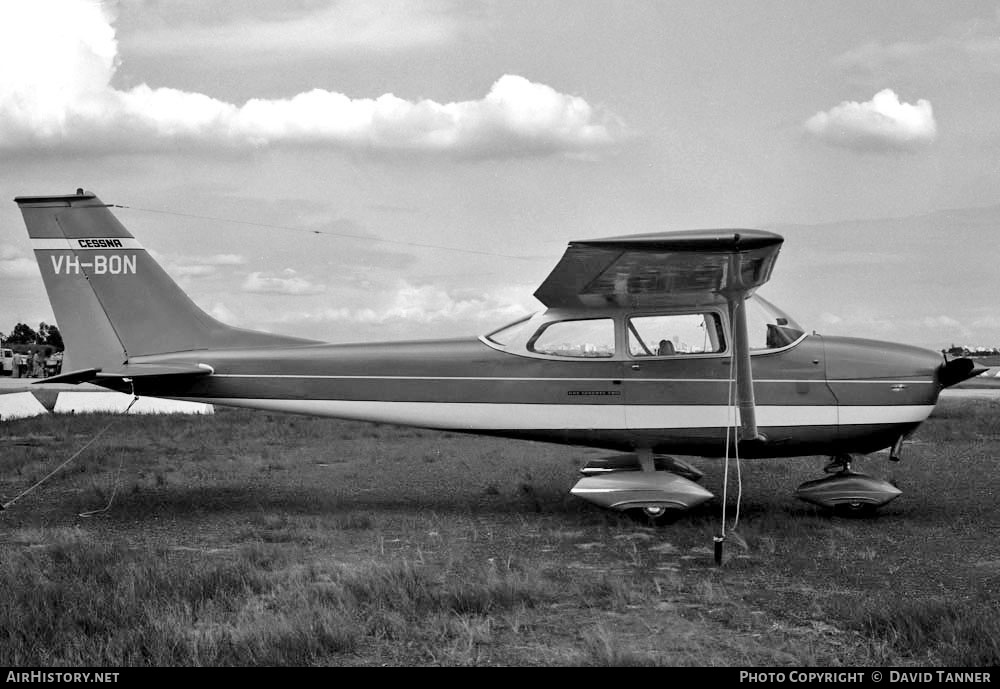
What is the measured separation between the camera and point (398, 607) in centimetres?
543

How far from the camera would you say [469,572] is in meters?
6.45

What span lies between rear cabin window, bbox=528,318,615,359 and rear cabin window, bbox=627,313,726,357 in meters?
0.23

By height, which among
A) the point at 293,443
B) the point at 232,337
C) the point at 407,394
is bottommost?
the point at 293,443

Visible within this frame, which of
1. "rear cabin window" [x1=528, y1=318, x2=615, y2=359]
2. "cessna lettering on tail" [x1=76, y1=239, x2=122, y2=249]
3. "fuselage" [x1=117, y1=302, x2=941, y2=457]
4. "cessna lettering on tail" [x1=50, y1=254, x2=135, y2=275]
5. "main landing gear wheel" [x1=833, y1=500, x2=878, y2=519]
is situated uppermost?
"cessna lettering on tail" [x1=76, y1=239, x2=122, y2=249]

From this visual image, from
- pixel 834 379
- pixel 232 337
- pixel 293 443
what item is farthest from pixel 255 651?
pixel 293 443

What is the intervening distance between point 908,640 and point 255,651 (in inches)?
141

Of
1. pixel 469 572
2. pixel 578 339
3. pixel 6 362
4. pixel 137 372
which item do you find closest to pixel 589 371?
pixel 578 339

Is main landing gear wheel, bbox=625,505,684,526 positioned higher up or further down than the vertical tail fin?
further down

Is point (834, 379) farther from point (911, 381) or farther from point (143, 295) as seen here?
point (143, 295)

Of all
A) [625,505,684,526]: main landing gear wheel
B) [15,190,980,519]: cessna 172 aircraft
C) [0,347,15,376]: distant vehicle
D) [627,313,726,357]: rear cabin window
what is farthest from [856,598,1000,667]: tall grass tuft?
[0,347,15,376]: distant vehicle

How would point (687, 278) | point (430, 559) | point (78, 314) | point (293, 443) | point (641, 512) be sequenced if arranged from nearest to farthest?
point (430, 559), point (687, 278), point (641, 512), point (78, 314), point (293, 443)

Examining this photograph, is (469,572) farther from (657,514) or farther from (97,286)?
(97,286)

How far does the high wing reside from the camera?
22.2ft

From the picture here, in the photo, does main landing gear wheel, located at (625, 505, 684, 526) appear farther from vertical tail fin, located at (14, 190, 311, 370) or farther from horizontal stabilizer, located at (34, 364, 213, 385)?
Result: horizontal stabilizer, located at (34, 364, 213, 385)
